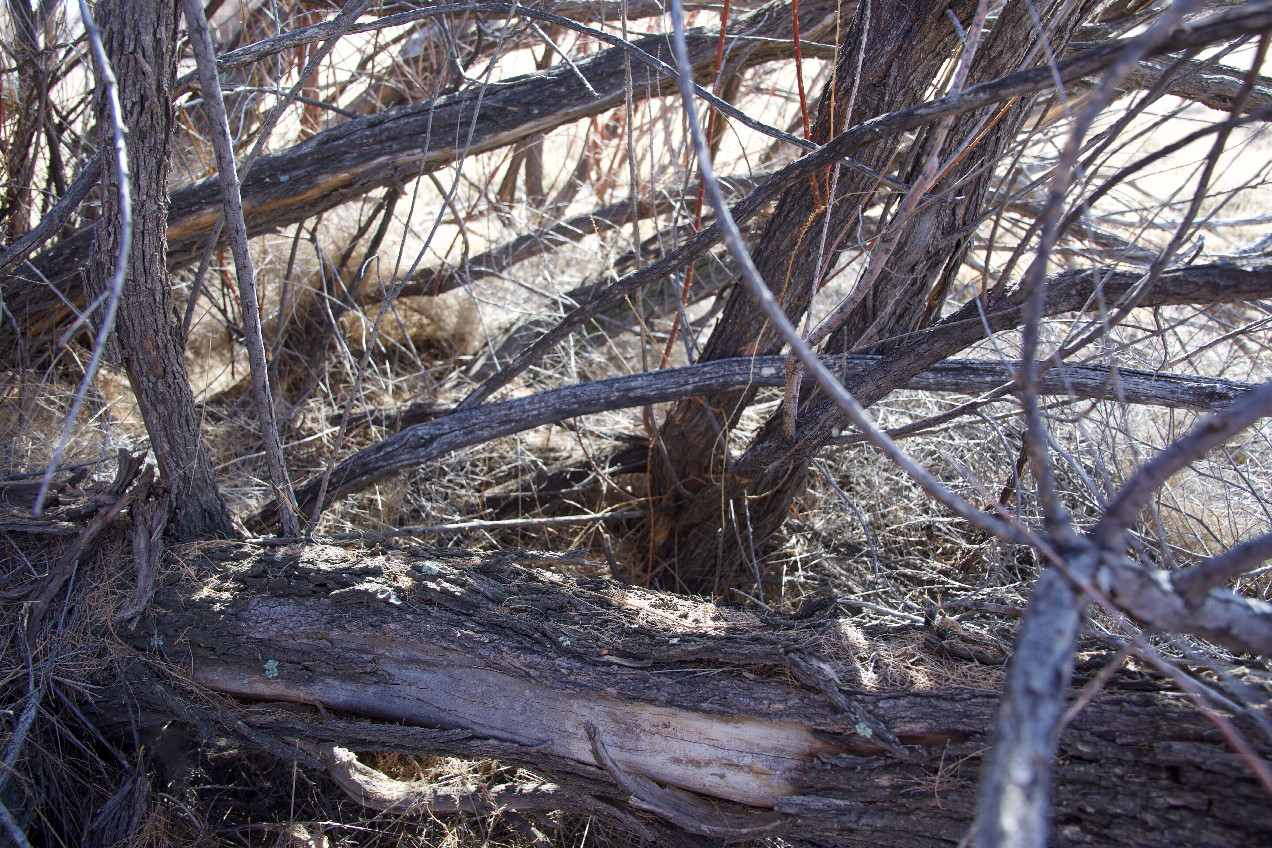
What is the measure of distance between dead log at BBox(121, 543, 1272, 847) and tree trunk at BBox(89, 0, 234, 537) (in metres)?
0.19

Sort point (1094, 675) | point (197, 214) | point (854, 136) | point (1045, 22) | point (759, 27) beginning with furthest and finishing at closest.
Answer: point (759, 27) → point (197, 214) → point (1045, 22) → point (854, 136) → point (1094, 675)

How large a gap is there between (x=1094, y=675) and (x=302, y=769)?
68.1 inches

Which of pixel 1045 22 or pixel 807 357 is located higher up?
pixel 1045 22

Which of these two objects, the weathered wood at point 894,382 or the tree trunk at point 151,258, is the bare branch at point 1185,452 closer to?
the weathered wood at point 894,382

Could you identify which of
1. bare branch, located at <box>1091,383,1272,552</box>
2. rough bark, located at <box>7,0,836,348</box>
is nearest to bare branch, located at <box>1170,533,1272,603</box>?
Answer: bare branch, located at <box>1091,383,1272,552</box>

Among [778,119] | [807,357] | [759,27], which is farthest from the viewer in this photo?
[778,119]

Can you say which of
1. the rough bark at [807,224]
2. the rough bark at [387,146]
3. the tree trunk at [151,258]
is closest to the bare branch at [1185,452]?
the rough bark at [807,224]

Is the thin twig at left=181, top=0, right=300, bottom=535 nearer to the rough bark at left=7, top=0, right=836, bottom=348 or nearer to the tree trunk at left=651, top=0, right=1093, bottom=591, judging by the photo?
the rough bark at left=7, top=0, right=836, bottom=348

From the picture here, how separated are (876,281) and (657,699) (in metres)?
1.33

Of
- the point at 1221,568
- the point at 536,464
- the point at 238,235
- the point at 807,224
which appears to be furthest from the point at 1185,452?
the point at 536,464

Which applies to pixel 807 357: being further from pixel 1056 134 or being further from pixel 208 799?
pixel 1056 134

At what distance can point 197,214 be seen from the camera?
2375mm

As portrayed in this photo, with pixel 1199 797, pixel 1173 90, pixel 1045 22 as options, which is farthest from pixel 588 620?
pixel 1173 90

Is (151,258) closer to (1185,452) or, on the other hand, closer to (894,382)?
(894,382)
